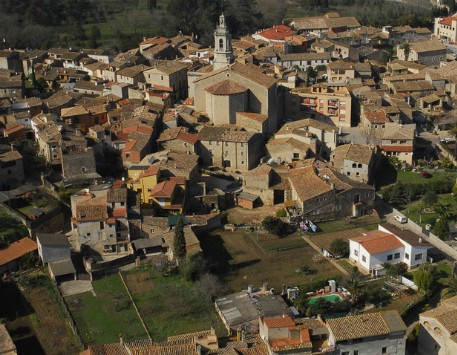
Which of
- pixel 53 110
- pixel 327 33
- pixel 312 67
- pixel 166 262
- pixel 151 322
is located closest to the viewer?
pixel 151 322

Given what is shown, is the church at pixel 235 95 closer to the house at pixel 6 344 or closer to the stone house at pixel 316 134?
the stone house at pixel 316 134

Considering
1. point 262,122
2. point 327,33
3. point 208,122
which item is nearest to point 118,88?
point 208,122

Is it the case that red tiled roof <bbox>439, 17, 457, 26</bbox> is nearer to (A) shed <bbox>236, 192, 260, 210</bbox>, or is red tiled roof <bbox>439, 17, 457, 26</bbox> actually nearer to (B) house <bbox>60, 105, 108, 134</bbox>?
(B) house <bbox>60, 105, 108, 134</bbox>

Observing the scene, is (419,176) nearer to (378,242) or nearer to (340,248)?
(378,242)

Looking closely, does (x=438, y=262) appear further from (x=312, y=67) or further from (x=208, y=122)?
(x=312, y=67)

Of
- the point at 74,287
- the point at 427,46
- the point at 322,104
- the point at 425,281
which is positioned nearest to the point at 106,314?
the point at 74,287

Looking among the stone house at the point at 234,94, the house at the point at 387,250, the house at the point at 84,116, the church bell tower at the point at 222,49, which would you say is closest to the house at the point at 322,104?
the stone house at the point at 234,94
